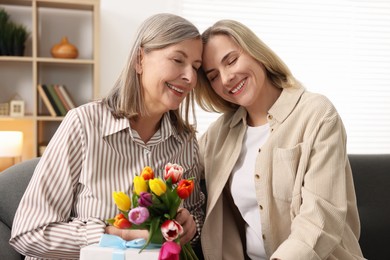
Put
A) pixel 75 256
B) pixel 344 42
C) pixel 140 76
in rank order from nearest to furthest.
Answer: pixel 75 256 < pixel 140 76 < pixel 344 42

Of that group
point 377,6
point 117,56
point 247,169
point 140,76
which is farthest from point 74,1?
point 377,6

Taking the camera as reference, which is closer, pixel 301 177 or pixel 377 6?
pixel 301 177

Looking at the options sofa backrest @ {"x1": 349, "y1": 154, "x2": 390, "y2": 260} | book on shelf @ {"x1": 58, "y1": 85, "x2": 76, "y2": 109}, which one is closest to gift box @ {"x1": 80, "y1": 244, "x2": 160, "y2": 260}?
sofa backrest @ {"x1": 349, "y1": 154, "x2": 390, "y2": 260}

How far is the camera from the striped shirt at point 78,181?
4.82 ft

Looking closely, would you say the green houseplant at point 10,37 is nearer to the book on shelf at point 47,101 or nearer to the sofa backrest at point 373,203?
the book on shelf at point 47,101

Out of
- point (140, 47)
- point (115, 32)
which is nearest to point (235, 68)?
point (140, 47)

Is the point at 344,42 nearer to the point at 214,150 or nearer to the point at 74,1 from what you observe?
the point at 74,1

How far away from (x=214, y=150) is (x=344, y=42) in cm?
299

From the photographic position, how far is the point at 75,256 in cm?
151

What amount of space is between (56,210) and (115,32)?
105 inches

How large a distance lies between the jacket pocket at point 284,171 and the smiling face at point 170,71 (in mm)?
395

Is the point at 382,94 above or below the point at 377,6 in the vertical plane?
below

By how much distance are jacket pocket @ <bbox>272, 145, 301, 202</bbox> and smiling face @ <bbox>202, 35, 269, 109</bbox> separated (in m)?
0.25

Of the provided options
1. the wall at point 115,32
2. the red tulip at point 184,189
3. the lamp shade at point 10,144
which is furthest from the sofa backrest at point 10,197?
the wall at point 115,32
